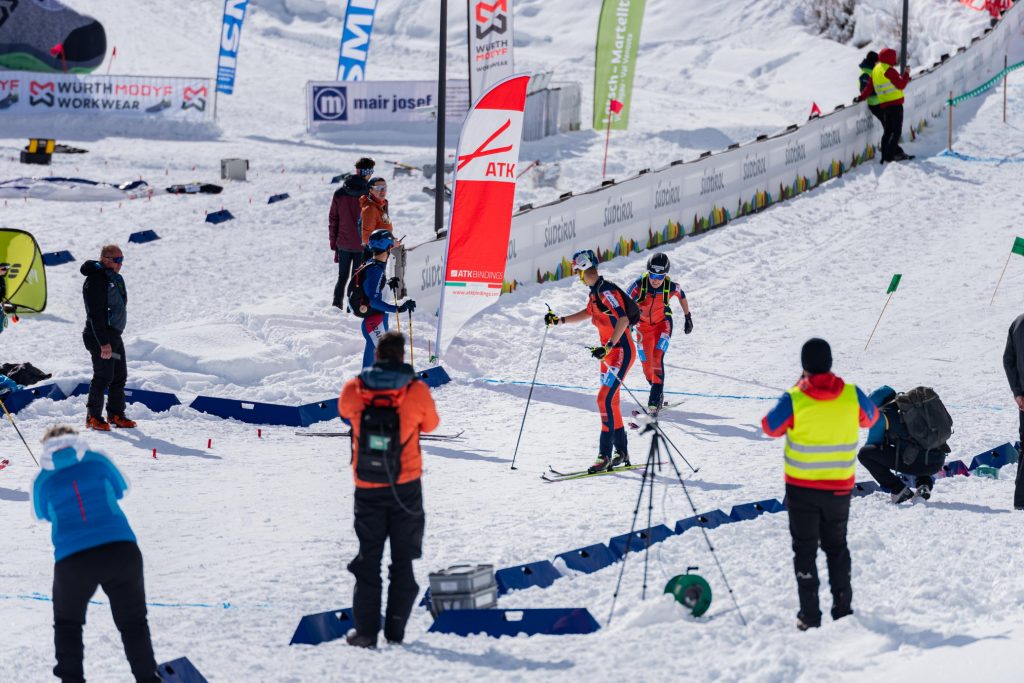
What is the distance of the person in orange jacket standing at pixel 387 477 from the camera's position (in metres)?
6.42

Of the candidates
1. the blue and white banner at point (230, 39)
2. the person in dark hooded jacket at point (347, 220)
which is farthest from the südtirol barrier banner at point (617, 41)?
the blue and white banner at point (230, 39)

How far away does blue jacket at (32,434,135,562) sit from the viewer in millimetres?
5980

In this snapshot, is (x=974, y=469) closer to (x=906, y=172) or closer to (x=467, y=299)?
(x=467, y=299)

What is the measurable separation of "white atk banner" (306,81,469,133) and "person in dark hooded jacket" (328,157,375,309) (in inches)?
585

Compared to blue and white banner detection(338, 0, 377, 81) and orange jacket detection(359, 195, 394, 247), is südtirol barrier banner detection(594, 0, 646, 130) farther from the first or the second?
orange jacket detection(359, 195, 394, 247)

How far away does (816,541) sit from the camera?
6637 millimetres

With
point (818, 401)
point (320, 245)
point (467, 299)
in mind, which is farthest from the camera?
point (320, 245)

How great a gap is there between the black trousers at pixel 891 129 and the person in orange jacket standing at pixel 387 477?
57.7ft

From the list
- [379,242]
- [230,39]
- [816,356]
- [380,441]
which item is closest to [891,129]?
[379,242]

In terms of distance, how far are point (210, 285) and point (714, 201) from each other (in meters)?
7.65

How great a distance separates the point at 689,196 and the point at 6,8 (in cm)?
2225

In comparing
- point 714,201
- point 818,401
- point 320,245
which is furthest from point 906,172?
point 818,401

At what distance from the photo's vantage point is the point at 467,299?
1343cm

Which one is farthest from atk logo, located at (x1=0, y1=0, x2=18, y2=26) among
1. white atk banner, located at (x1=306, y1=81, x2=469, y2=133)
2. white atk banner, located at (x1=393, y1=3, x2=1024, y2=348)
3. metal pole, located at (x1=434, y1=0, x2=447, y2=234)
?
white atk banner, located at (x1=393, y1=3, x2=1024, y2=348)
